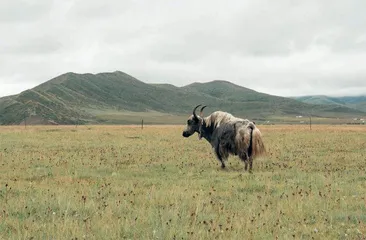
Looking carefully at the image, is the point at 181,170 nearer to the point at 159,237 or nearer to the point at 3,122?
the point at 159,237

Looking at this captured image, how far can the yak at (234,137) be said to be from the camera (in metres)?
15.0

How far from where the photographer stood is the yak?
49.2 ft

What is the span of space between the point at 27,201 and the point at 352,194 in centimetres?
839

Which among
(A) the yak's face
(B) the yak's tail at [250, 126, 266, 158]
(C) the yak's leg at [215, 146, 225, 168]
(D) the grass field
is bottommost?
(D) the grass field

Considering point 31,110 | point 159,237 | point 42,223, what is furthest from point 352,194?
point 31,110

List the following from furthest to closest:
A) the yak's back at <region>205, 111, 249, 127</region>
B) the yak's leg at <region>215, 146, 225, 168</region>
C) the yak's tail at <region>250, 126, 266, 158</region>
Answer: the yak's back at <region>205, 111, 249, 127</region>, the yak's leg at <region>215, 146, 225, 168</region>, the yak's tail at <region>250, 126, 266, 158</region>

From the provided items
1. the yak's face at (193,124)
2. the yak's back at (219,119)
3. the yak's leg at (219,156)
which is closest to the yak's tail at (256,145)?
the yak's back at (219,119)

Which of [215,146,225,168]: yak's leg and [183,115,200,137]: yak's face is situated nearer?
[215,146,225,168]: yak's leg

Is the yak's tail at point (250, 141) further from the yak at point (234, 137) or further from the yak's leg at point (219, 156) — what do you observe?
the yak's leg at point (219, 156)

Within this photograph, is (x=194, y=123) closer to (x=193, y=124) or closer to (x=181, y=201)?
(x=193, y=124)

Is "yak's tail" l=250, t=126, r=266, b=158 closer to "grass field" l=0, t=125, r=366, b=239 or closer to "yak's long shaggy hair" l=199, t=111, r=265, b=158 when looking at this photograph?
"yak's long shaggy hair" l=199, t=111, r=265, b=158

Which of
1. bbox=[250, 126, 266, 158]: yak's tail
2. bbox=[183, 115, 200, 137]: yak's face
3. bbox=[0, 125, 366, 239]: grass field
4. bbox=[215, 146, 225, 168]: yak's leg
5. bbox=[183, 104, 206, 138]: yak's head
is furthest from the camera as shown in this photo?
bbox=[183, 115, 200, 137]: yak's face

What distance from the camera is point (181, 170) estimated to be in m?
15.3

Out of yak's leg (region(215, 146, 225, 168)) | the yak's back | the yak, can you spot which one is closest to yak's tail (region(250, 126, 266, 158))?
the yak
